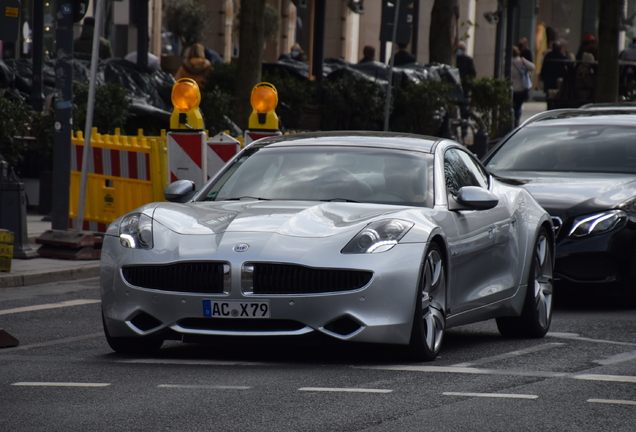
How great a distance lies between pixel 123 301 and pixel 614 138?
18.9 ft

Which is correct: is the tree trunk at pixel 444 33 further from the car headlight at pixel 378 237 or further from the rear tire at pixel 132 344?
the car headlight at pixel 378 237

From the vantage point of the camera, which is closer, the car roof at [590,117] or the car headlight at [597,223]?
the car headlight at [597,223]

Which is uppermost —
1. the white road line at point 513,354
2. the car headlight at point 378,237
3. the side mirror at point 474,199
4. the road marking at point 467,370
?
the side mirror at point 474,199

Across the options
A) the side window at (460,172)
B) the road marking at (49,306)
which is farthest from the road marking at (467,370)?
the road marking at (49,306)

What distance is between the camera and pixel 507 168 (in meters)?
11.3

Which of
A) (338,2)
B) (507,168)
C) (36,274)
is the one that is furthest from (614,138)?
(338,2)

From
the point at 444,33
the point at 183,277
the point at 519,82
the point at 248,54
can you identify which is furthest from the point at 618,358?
the point at 519,82

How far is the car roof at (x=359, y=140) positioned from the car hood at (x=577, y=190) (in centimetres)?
199

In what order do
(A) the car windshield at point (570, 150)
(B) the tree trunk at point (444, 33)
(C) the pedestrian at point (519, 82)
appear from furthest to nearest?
(C) the pedestrian at point (519, 82) < (B) the tree trunk at point (444, 33) < (A) the car windshield at point (570, 150)

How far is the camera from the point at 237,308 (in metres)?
6.82

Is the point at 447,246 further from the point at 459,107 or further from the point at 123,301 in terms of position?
the point at 459,107

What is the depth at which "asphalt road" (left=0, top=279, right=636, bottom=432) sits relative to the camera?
Answer: 5457 mm

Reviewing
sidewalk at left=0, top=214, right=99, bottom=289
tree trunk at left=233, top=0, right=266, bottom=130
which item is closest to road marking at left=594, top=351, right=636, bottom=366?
sidewalk at left=0, top=214, right=99, bottom=289

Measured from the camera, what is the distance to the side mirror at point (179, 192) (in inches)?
315
